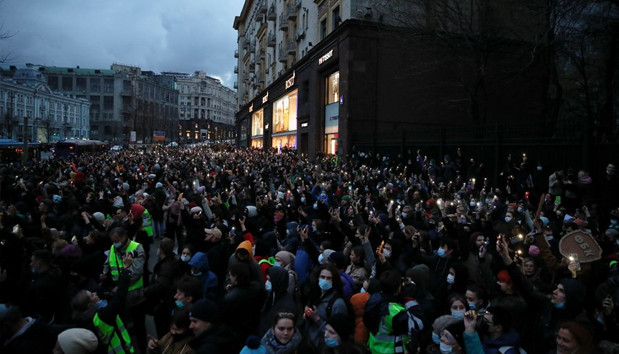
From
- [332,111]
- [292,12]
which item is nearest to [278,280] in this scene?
[332,111]

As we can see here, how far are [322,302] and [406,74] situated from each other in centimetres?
2417

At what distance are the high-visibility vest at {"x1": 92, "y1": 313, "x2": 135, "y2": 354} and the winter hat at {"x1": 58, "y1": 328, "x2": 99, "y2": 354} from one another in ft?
1.63

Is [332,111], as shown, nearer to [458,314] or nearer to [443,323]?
[458,314]

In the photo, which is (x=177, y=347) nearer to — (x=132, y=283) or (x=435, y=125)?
(x=132, y=283)

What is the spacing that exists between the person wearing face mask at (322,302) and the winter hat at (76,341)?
1952 millimetres

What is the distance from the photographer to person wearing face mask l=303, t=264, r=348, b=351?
4223mm

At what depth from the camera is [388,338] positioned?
12.6 feet

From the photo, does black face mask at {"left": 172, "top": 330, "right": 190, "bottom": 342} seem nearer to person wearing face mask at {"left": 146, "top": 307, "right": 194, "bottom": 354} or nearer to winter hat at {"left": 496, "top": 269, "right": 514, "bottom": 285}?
person wearing face mask at {"left": 146, "top": 307, "right": 194, "bottom": 354}

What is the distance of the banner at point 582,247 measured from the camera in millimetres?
5312

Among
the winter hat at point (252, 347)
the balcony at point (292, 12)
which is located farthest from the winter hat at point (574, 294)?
the balcony at point (292, 12)

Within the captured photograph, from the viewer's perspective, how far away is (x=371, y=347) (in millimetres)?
3959

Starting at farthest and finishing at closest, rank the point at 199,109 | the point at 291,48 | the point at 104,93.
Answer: the point at 199,109 → the point at 104,93 → the point at 291,48

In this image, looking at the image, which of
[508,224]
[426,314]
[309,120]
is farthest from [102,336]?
[309,120]

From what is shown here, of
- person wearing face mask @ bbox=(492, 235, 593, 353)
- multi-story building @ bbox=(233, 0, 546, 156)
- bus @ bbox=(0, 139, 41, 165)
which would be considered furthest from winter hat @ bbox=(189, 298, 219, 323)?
bus @ bbox=(0, 139, 41, 165)
